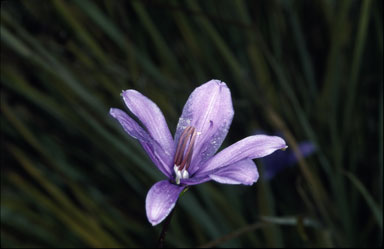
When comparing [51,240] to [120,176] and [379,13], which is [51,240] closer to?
[120,176]

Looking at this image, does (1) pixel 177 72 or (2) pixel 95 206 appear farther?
(1) pixel 177 72

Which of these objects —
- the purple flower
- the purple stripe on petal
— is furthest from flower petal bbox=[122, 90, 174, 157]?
the purple stripe on petal

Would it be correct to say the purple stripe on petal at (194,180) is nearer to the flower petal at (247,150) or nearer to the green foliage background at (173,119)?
the flower petal at (247,150)

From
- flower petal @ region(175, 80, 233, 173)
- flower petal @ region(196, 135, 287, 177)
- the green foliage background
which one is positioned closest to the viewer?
flower petal @ region(196, 135, 287, 177)

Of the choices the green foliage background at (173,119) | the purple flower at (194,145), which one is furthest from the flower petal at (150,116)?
the green foliage background at (173,119)

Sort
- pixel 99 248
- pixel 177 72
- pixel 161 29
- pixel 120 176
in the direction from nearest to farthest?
pixel 99 248 → pixel 120 176 → pixel 177 72 → pixel 161 29

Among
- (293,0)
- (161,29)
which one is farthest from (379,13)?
(161,29)

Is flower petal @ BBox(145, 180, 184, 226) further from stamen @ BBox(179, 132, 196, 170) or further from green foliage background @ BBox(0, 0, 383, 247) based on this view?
green foliage background @ BBox(0, 0, 383, 247)

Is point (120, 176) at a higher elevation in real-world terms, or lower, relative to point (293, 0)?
lower

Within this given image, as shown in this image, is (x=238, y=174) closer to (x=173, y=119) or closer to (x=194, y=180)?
(x=194, y=180)
